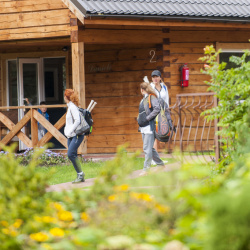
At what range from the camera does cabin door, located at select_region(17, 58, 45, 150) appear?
1496 cm

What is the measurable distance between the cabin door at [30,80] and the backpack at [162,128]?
238 inches

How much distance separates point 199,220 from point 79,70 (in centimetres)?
947

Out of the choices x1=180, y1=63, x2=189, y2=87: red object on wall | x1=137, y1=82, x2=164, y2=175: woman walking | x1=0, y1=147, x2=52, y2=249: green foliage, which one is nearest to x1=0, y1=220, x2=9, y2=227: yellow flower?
x1=0, y1=147, x2=52, y2=249: green foliage

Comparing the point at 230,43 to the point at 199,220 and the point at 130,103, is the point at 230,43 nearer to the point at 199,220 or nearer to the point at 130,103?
the point at 130,103

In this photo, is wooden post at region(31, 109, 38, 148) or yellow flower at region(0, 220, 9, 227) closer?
yellow flower at region(0, 220, 9, 227)

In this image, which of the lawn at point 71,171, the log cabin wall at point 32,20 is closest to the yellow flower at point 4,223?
the lawn at point 71,171

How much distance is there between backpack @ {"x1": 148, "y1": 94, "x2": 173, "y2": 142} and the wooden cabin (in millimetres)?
2663

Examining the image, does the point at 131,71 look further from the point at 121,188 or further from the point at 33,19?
the point at 121,188

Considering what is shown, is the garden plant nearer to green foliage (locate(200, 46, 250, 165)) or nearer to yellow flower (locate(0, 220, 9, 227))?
yellow flower (locate(0, 220, 9, 227))

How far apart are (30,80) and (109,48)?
2.48 meters

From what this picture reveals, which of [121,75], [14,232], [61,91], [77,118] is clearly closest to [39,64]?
[61,91]

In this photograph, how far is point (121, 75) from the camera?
13.9 metres

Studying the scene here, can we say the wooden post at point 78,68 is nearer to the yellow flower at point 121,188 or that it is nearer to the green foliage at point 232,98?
the green foliage at point 232,98

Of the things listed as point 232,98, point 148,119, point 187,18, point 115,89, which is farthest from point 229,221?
point 115,89
